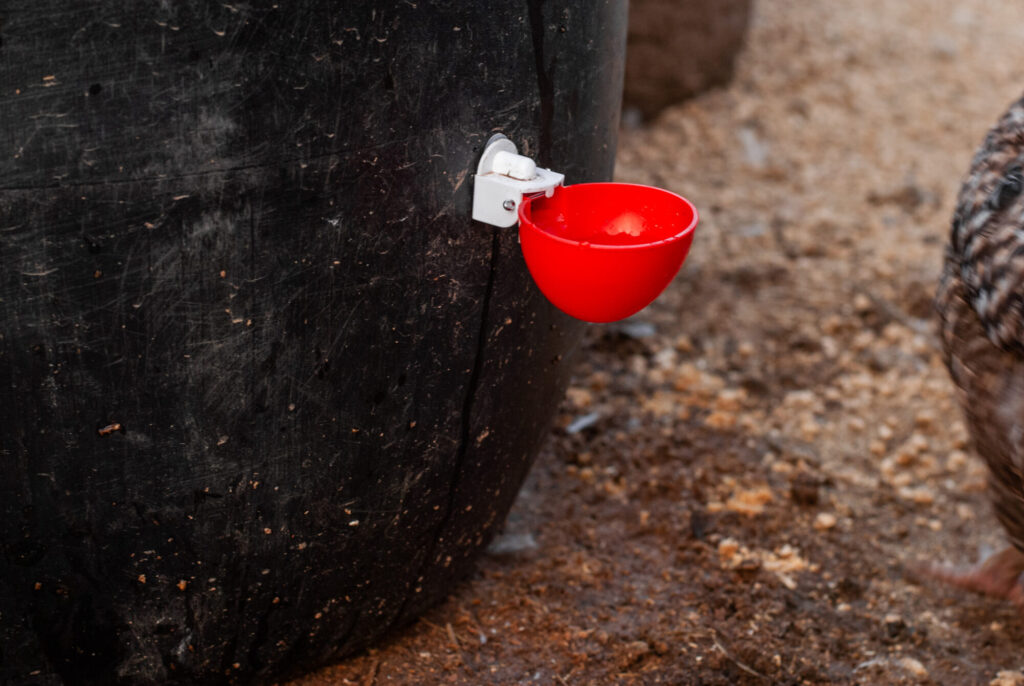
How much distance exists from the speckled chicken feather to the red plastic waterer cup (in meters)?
0.55

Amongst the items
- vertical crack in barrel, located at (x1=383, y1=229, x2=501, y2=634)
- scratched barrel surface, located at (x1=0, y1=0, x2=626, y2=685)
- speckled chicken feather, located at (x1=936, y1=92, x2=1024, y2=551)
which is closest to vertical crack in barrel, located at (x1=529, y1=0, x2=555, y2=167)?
scratched barrel surface, located at (x1=0, y1=0, x2=626, y2=685)

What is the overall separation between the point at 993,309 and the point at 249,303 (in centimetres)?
107

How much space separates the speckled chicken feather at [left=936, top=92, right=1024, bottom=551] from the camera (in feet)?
4.84

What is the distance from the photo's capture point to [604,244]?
1270 mm

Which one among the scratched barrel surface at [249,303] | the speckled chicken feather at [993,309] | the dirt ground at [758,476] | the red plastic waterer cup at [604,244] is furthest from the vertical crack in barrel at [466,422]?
the speckled chicken feather at [993,309]

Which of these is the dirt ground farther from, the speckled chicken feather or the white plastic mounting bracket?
the white plastic mounting bracket

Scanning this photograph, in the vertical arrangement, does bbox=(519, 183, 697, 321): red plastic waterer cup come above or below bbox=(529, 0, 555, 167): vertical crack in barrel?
below

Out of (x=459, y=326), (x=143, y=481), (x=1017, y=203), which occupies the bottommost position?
(x=143, y=481)

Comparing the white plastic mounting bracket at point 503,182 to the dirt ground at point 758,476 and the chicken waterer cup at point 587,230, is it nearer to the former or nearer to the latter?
the chicken waterer cup at point 587,230

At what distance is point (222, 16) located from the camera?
1.09m

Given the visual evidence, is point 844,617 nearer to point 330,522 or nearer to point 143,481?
point 330,522

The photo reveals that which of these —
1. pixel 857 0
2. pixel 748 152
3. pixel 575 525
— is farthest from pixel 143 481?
pixel 857 0

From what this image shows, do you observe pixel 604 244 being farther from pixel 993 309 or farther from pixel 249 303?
pixel 993 309

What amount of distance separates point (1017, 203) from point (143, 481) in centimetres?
132
